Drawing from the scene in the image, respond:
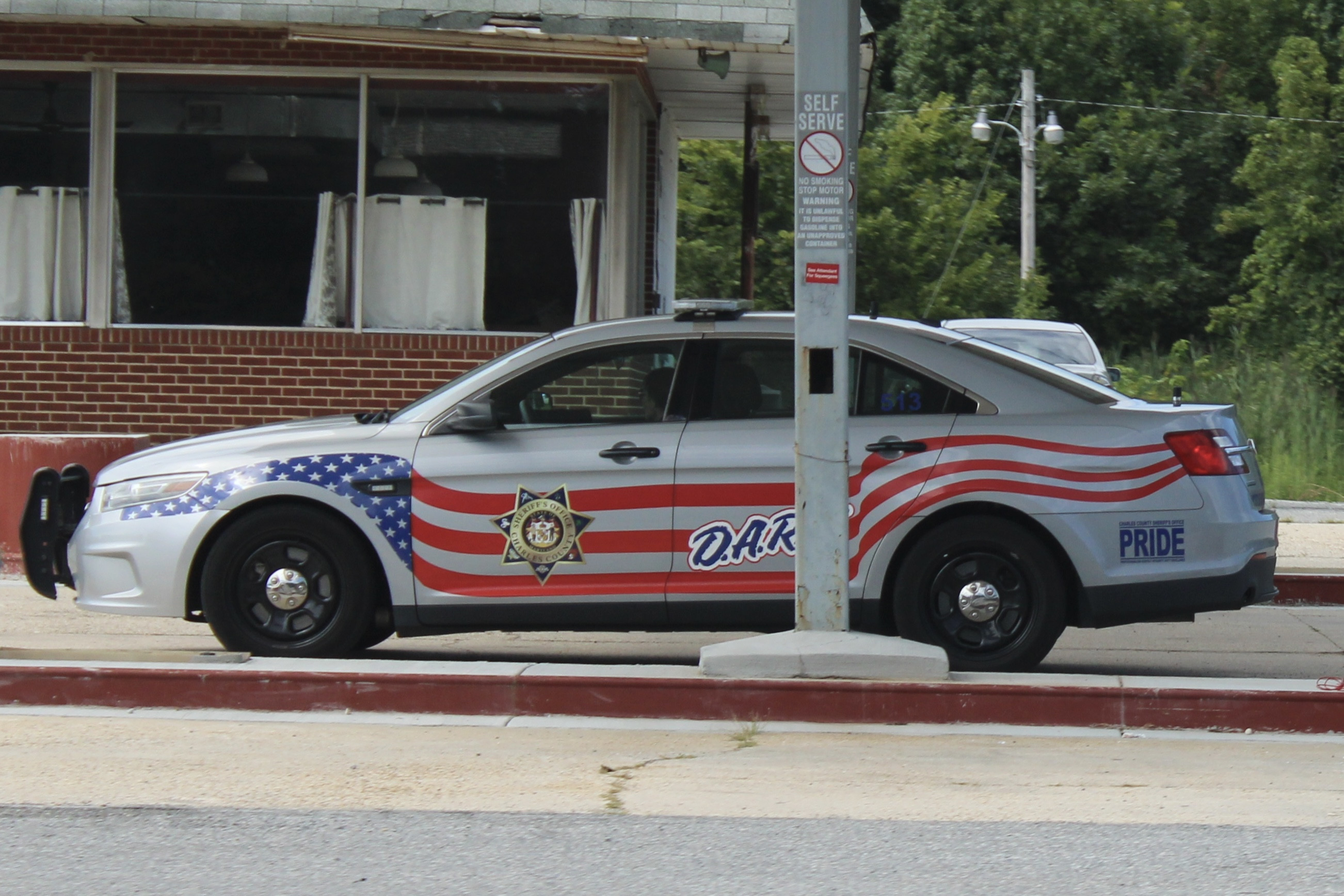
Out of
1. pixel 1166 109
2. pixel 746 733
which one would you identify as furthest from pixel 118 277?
pixel 1166 109

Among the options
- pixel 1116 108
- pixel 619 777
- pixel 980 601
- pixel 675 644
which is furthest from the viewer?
pixel 1116 108

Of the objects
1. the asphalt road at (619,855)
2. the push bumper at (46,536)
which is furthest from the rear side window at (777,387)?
the push bumper at (46,536)

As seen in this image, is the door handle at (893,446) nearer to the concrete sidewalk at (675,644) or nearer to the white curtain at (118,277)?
the concrete sidewalk at (675,644)

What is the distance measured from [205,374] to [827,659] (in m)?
7.56

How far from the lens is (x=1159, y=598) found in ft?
24.0

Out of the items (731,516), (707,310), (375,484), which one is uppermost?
(707,310)

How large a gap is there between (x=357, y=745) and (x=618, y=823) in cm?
148

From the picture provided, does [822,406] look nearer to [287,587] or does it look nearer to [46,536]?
[287,587]

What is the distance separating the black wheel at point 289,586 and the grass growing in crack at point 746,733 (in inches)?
73.5

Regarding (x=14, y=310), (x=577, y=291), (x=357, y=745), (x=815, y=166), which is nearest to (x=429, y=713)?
(x=357, y=745)

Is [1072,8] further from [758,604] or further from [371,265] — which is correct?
[758,604]

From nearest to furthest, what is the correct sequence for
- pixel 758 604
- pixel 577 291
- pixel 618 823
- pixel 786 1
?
pixel 618 823 → pixel 758 604 → pixel 786 1 → pixel 577 291

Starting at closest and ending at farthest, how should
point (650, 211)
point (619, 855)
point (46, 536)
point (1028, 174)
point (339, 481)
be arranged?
point (619, 855) < point (339, 481) < point (46, 536) < point (650, 211) < point (1028, 174)

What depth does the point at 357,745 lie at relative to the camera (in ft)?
21.2
